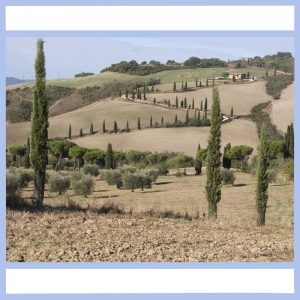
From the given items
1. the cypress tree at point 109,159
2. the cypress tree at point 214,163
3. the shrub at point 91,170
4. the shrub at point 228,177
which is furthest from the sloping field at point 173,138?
the cypress tree at point 214,163

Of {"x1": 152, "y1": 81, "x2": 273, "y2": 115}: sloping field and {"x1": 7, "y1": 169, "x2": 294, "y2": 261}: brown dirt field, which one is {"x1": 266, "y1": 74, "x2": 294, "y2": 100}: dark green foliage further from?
{"x1": 7, "y1": 169, "x2": 294, "y2": 261}: brown dirt field

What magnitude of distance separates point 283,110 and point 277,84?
9.13 m

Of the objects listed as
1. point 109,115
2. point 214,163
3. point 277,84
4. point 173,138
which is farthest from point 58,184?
point 277,84

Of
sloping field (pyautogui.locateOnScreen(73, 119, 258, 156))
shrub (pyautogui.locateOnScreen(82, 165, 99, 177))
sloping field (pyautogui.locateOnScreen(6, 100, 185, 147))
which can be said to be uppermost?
sloping field (pyautogui.locateOnScreen(6, 100, 185, 147))

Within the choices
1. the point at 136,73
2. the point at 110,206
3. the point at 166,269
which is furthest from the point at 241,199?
the point at 136,73

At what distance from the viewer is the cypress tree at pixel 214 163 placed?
50.1ft

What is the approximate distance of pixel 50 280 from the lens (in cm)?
712

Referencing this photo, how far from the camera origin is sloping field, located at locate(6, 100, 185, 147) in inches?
2203

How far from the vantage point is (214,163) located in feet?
50.9

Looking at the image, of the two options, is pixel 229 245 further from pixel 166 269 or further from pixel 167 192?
pixel 167 192

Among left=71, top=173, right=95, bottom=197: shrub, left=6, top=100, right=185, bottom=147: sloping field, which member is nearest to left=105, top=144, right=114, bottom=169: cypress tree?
left=71, top=173, right=95, bottom=197: shrub

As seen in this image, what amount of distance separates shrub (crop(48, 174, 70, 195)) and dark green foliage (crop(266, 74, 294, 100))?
40.9 m

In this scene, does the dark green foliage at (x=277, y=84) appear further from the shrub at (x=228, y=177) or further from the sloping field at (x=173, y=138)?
the shrub at (x=228, y=177)

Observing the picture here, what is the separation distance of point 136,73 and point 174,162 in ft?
99.9
